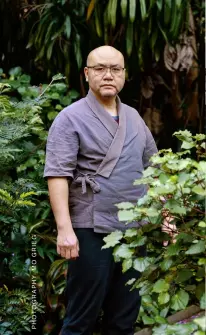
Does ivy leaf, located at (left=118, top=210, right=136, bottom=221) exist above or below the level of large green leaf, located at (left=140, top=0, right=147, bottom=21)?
below

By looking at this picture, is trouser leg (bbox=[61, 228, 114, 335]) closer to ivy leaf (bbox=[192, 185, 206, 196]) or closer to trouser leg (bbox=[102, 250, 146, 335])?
trouser leg (bbox=[102, 250, 146, 335])

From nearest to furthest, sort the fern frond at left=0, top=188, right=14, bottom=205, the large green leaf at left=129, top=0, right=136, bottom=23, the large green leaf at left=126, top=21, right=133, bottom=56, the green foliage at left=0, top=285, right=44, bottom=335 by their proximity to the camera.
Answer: the fern frond at left=0, top=188, right=14, bottom=205 < the green foliage at left=0, top=285, right=44, bottom=335 < the large green leaf at left=129, top=0, right=136, bottom=23 < the large green leaf at left=126, top=21, right=133, bottom=56

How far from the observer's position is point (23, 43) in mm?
4105

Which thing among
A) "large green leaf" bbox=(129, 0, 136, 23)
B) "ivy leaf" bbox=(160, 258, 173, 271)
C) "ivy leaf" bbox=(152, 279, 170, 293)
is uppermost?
"large green leaf" bbox=(129, 0, 136, 23)

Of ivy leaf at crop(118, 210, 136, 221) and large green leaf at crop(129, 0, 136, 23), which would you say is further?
large green leaf at crop(129, 0, 136, 23)

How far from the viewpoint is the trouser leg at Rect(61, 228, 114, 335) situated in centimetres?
234

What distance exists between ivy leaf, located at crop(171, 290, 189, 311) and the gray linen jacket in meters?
0.62

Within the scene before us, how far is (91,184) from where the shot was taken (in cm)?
233

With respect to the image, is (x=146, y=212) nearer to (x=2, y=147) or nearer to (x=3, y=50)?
(x=2, y=147)

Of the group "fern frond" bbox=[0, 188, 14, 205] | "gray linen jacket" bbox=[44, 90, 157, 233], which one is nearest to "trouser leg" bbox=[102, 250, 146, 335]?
"gray linen jacket" bbox=[44, 90, 157, 233]

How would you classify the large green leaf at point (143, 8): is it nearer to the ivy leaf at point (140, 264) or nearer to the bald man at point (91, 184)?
the bald man at point (91, 184)

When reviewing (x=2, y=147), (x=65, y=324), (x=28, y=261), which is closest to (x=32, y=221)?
(x=28, y=261)

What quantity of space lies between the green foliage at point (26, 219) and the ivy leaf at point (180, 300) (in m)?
1.17

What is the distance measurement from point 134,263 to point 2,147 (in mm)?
1149
